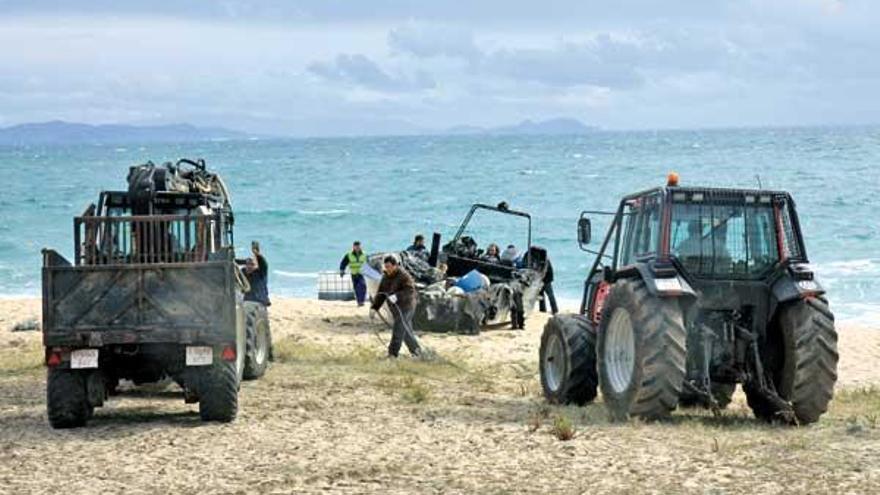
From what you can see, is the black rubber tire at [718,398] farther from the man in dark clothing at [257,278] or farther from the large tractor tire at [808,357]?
the man in dark clothing at [257,278]

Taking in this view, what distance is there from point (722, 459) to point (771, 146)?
453 ft

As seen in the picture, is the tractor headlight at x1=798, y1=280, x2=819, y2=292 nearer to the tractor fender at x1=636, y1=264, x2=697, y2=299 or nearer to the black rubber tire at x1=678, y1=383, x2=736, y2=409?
the tractor fender at x1=636, y1=264, x2=697, y2=299

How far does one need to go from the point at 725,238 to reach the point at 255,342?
21.0 feet

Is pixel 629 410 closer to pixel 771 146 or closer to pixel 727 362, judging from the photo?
pixel 727 362

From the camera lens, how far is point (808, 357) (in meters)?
13.0

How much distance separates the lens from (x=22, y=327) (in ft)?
79.3

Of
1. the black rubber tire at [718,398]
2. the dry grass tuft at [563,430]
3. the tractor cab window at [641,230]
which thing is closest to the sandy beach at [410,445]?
the dry grass tuft at [563,430]

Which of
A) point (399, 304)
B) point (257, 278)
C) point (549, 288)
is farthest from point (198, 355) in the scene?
point (549, 288)

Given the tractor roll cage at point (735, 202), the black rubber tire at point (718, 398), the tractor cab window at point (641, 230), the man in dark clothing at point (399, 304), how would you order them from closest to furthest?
the tractor roll cage at point (735, 202) < the tractor cab window at point (641, 230) < the black rubber tire at point (718, 398) < the man in dark clothing at point (399, 304)

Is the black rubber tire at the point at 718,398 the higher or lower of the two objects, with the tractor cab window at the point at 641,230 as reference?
lower

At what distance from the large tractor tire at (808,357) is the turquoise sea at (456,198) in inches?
91.1

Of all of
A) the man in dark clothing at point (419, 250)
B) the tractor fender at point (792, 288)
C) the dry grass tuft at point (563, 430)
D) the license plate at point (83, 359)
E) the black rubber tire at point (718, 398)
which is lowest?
the black rubber tire at point (718, 398)

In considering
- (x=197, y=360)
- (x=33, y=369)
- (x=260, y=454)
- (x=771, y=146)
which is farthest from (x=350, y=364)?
(x=771, y=146)

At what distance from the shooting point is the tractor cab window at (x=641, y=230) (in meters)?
13.6
